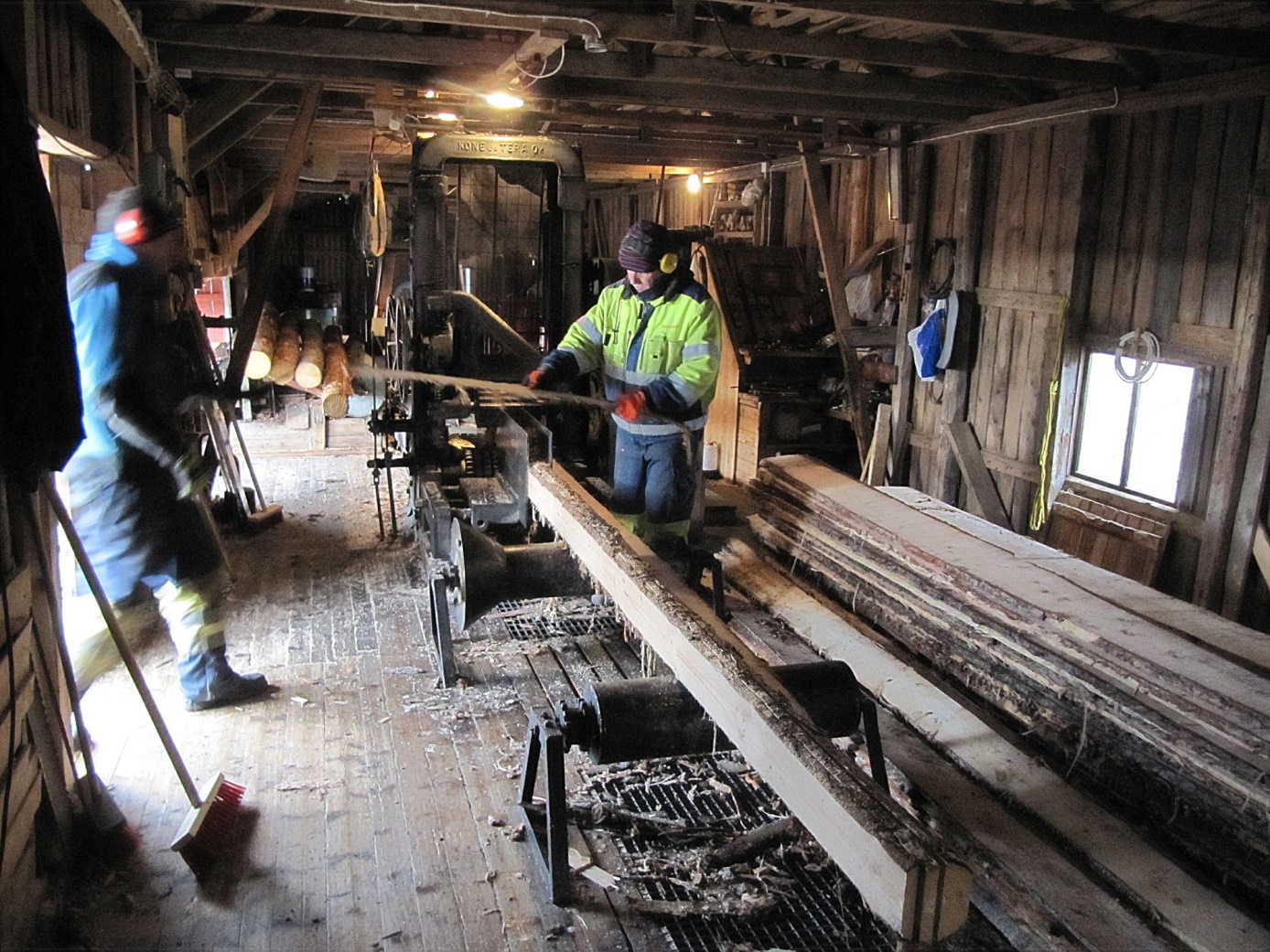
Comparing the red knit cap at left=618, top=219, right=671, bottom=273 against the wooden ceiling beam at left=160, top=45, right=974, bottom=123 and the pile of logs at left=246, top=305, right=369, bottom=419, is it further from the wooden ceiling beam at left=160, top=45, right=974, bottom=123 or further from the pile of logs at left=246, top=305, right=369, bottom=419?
Answer: the pile of logs at left=246, top=305, right=369, bottom=419

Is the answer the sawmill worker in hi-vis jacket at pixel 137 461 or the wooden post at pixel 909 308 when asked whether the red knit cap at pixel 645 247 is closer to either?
the sawmill worker in hi-vis jacket at pixel 137 461

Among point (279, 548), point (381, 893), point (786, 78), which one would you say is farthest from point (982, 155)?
point (381, 893)

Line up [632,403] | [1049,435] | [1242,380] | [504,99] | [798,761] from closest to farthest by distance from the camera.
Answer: [798,761], [632,403], [1242,380], [504,99], [1049,435]

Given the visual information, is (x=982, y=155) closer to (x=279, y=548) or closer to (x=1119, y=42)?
(x=1119, y=42)

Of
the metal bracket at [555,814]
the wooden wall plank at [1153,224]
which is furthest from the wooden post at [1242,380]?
the metal bracket at [555,814]

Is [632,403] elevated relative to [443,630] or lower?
elevated

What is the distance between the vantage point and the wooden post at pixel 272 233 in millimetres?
6438

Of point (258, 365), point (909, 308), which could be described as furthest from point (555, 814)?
point (258, 365)

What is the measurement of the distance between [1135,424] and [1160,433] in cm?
18

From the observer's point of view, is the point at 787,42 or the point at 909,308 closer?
the point at 787,42

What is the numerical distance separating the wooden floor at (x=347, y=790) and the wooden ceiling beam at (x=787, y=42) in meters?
3.12

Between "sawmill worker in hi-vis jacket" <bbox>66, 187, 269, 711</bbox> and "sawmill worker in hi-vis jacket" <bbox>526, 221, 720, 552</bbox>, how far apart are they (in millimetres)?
1824

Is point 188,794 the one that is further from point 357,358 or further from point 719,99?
point 357,358

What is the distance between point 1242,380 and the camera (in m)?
5.00
